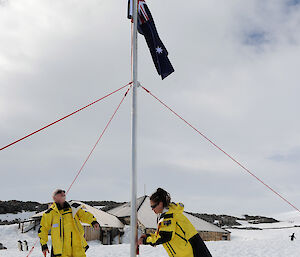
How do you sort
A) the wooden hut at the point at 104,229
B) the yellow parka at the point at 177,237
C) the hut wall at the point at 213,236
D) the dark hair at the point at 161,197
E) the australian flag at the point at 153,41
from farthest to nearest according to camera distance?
the hut wall at the point at 213,236 → the wooden hut at the point at 104,229 → the australian flag at the point at 153,41 → the dark hair at the point at 161,197 → the yellow parka at the point at 177,237

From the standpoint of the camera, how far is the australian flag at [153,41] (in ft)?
21.7

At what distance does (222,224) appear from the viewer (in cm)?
4406

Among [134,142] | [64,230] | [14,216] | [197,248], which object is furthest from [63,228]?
[14,216]

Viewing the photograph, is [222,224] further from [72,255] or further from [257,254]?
[72,255]

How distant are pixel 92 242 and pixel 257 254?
14.5 metres

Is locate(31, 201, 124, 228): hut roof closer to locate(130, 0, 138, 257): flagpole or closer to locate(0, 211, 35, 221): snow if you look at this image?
locate(0, 211, 35, 221): snow

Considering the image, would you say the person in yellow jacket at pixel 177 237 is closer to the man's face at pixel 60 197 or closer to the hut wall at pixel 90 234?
the man's face at pixel 60 197

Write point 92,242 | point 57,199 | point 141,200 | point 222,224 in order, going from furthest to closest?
point 222,224 < point 141,200 < point 92,242 < point 57,199

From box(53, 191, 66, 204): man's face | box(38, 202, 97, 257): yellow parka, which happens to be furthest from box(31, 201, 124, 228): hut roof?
box(53, 191, 66, 204): man's face

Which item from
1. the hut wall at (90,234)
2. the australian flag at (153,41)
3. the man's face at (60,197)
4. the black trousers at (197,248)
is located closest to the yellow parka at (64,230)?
the man's face at (60,197)

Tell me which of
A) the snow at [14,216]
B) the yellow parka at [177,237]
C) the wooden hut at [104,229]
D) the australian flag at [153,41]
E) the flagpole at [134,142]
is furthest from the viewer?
the snow at [14,216]

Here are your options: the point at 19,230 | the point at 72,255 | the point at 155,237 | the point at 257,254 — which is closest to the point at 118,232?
the point at 19,230

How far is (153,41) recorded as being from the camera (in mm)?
6785

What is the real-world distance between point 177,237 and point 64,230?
2.26 meters
